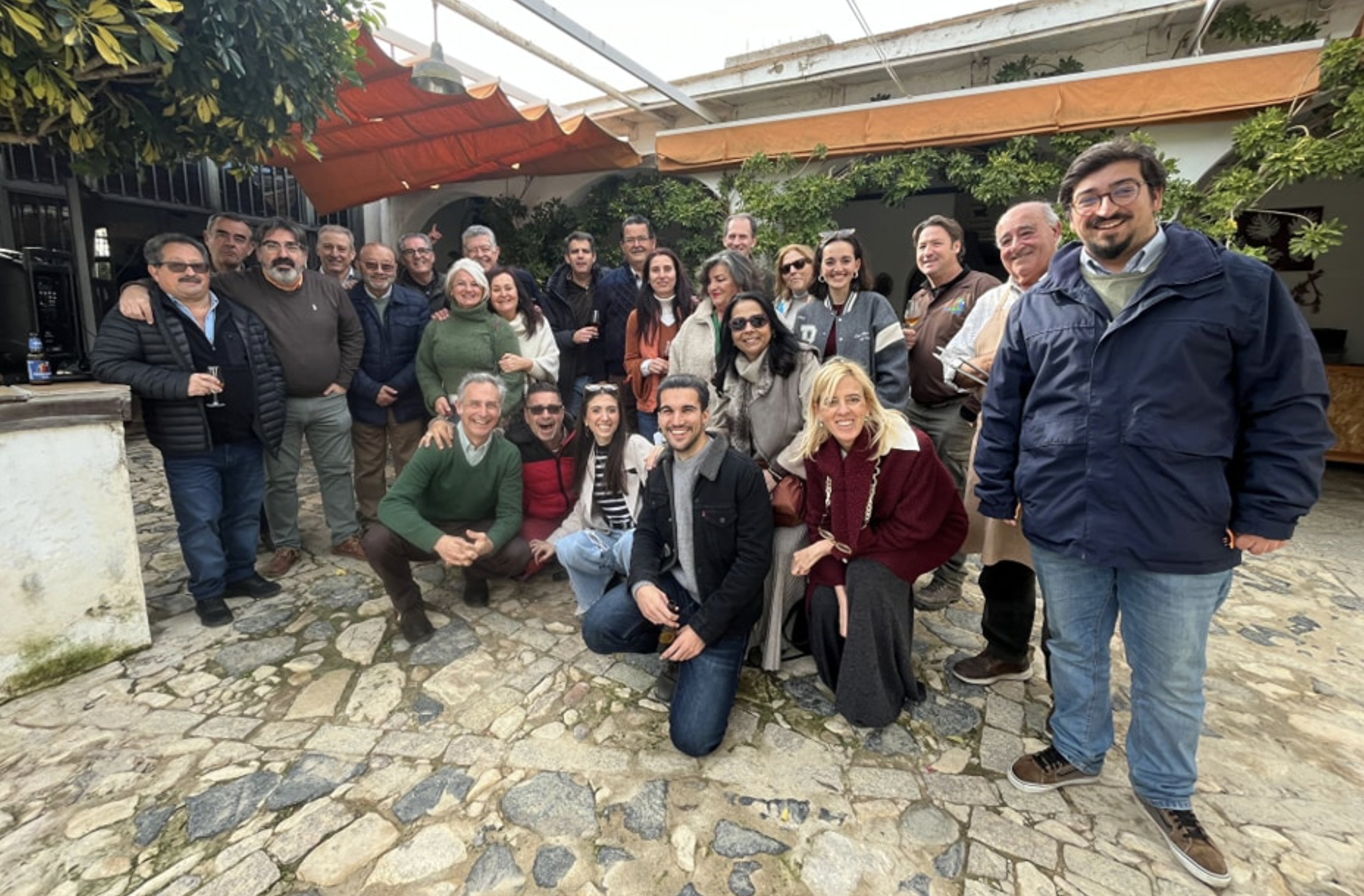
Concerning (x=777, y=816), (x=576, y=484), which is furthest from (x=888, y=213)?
(x=777, y=816)

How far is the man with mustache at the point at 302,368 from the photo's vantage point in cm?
386

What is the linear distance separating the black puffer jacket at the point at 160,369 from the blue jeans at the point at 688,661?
239 cm

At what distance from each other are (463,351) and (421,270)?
3.50ft

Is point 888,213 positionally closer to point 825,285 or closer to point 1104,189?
point 825,285

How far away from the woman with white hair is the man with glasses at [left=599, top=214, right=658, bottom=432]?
0.74 meters

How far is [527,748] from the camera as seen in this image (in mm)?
2529

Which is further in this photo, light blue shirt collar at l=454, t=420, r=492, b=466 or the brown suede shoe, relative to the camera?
light blue shirt collar at l=454, t=420, r=492, b=466

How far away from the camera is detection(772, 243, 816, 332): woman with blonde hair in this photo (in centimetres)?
356

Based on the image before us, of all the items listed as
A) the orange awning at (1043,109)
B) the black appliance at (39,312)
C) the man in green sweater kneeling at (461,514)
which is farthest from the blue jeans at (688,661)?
the orange awning at (1043,109)

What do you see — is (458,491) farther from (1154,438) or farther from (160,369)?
(1154,438)

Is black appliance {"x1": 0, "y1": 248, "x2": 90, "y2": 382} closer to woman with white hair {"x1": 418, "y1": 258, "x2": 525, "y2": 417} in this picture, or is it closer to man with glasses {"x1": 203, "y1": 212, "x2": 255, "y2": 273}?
man with glasses {"x1": 203, "y1": 212, "x2": 255, "y2": 273}

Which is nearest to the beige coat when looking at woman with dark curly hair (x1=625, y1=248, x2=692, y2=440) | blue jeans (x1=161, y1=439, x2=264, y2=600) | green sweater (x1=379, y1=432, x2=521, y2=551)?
woman with dark curly hair (x1=625, y1=248, x2=692, y2=440)

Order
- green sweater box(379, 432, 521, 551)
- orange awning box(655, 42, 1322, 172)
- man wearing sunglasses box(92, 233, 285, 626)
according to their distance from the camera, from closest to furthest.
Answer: man wearing sunglasses box(92, 233, 285, 626)
green sweater box(379, 432, 521, 551)
orange awning box(655, 42, 1322, 172)

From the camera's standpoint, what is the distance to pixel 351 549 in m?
4.39
